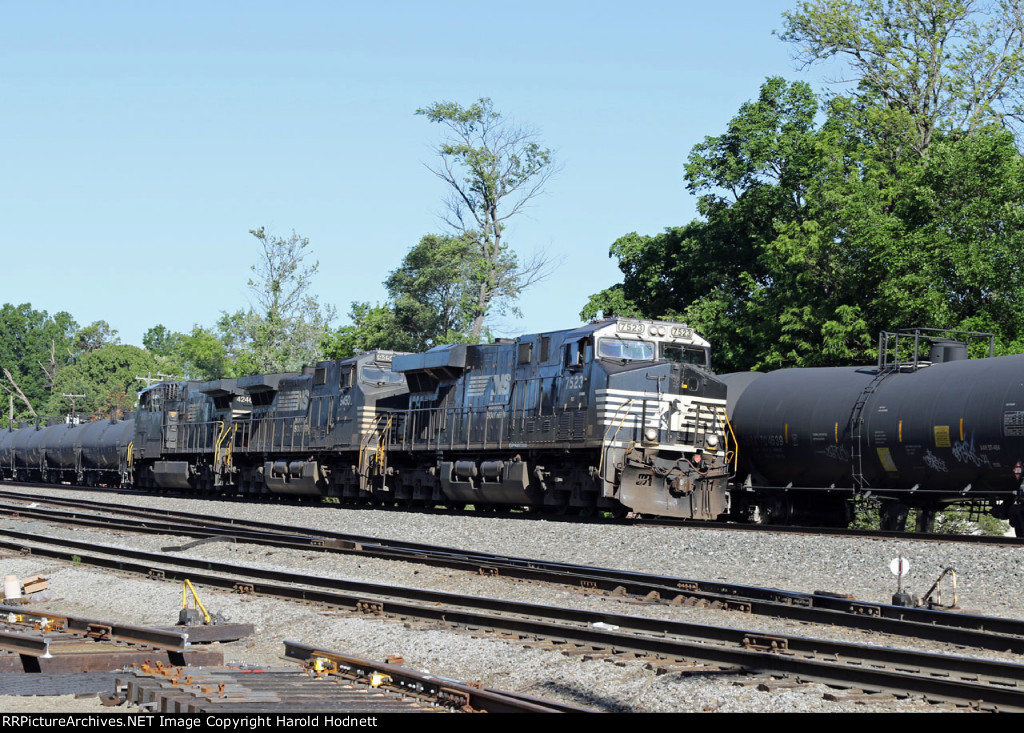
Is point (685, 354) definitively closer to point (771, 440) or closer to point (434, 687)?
point (771, 440)

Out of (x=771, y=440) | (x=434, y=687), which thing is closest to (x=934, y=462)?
(x=771, y=440)

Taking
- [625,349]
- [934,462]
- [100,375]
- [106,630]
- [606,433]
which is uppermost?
[100,375]

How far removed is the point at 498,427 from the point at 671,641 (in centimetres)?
1422

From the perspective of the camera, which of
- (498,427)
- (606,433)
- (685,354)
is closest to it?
(606,433)

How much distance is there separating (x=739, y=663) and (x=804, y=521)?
14477 mm

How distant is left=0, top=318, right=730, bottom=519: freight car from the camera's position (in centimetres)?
2009

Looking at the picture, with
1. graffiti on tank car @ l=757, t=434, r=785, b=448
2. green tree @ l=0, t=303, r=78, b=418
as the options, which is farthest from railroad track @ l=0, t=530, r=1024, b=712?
green tree @ l=0, t=303, r=78, b=418

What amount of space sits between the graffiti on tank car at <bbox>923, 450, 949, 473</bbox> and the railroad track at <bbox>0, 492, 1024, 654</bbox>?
7.05 meters

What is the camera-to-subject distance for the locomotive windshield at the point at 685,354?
20984mm

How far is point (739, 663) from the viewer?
812 centimetres

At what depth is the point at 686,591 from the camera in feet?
38.8

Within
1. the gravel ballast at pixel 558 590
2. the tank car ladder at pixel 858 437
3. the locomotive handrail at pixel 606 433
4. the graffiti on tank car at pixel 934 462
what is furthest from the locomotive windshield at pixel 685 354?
the graffiti on tank car at pixel 934 462

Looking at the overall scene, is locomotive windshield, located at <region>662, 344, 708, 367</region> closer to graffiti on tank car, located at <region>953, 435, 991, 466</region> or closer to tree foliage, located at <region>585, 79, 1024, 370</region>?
graffiti on tank car, located at <region>953, 435, 991, 466</region>

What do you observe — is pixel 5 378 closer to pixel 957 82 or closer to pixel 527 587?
pixel 957 82
